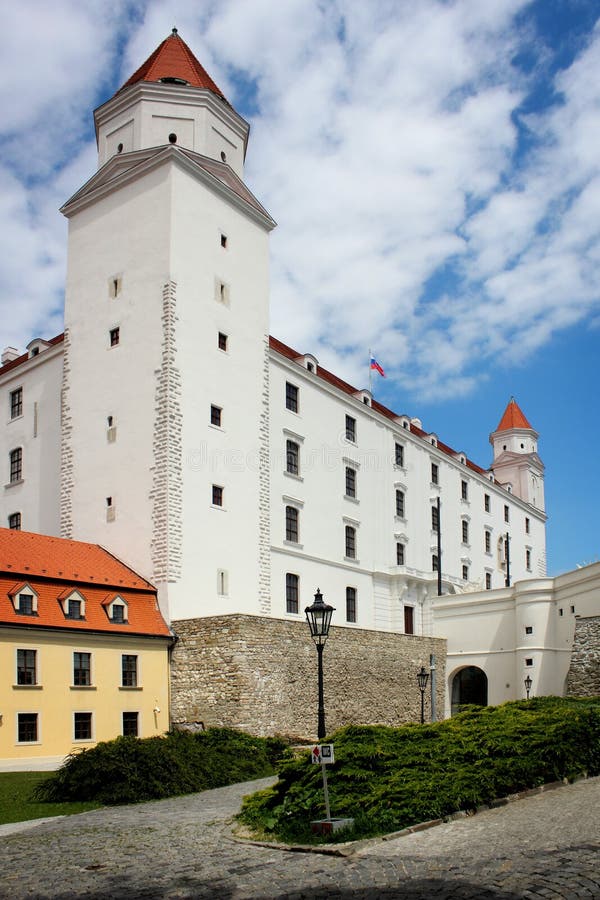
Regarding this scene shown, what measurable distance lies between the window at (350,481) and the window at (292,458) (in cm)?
436

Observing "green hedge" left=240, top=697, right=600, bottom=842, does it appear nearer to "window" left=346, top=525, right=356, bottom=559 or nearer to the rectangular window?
"window" left=346, top=525, right=356, bottom=559

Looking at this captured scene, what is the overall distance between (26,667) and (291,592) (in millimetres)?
13543

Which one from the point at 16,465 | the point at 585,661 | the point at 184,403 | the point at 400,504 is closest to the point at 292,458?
the point at 184,403

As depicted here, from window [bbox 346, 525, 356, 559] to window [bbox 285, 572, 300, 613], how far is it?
494cm

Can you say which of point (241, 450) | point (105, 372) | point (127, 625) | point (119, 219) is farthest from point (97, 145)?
point (127, 625)

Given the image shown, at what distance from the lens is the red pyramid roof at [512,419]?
66875mm

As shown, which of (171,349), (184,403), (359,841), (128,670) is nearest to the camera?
(359,841)

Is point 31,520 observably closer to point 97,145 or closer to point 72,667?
point 72,667

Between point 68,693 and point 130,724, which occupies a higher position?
point 68,693

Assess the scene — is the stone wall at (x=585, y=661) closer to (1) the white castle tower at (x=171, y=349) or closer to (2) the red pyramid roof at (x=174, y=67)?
(1) the white castle tower at (x=171, y=349)

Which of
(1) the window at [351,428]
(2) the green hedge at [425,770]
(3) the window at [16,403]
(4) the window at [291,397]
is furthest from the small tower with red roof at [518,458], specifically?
(2) the green hedge at [425,770]

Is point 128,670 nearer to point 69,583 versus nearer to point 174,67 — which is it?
point 69,583

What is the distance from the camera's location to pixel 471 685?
1745 inches

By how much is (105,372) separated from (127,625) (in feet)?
33.3
